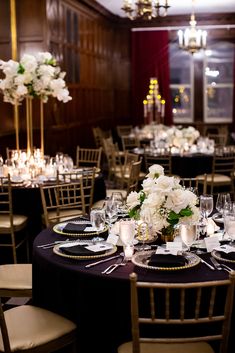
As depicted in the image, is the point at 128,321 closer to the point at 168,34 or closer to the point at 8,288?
the point at 8,288

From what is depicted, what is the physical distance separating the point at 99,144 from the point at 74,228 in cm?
776

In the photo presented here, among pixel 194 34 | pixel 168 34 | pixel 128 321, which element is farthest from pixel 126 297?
pixel 168 34

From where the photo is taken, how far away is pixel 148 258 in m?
2.97

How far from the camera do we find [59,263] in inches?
116

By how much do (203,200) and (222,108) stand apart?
36.8 ft

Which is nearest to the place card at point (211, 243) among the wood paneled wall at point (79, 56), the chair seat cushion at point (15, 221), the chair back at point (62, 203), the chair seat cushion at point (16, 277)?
the chair seat cushion at point (16, 277)

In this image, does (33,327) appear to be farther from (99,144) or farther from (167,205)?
(99,144)

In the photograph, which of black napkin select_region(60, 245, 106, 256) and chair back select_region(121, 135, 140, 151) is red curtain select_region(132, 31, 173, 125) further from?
black napkin select_region(60, 245, 106, 256)

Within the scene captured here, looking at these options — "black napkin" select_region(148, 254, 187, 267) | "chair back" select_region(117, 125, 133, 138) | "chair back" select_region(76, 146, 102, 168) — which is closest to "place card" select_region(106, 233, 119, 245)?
"black napkin" select_region(148, 254, 187, 267)

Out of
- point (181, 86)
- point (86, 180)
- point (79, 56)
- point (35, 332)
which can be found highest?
point (79, 56)

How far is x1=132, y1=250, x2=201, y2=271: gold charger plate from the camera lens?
9.16ft

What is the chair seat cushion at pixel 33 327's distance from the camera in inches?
109

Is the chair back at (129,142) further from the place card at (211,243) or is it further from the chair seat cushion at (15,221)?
the place card at (211,243)

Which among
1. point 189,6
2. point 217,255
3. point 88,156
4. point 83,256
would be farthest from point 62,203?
point 189,6
